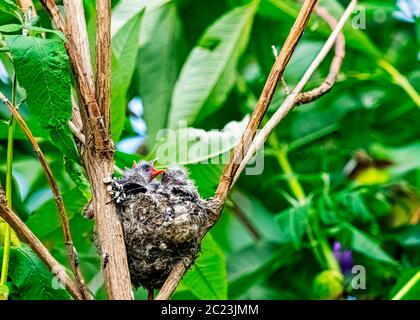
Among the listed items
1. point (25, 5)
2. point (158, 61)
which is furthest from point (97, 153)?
point (158, 61)

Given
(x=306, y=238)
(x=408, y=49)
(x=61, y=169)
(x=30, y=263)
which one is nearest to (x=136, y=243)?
(x=30, y=263)

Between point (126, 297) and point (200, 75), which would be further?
point (200, 75)

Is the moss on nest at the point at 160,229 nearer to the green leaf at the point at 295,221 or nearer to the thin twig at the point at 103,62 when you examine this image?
the thin twig at the point at 103,62

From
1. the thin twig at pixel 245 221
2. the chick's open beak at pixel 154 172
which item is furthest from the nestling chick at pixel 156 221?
the thin twig at pixel 245 221

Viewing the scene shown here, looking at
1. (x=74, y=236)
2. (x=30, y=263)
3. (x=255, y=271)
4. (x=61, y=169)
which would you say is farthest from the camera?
(x=255, y=271)

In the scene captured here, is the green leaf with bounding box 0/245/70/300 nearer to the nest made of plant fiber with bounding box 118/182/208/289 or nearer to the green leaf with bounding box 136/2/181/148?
the nest made of plant fiber with bounding box 118/182/208/289

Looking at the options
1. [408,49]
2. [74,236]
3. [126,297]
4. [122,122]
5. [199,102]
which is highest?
[408,49]

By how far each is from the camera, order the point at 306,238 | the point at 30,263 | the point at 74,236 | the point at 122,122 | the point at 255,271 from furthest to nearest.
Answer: the point at 306,238, the point at 255,271, the point at 74,236, the point at 122,122, the point at 30,263
